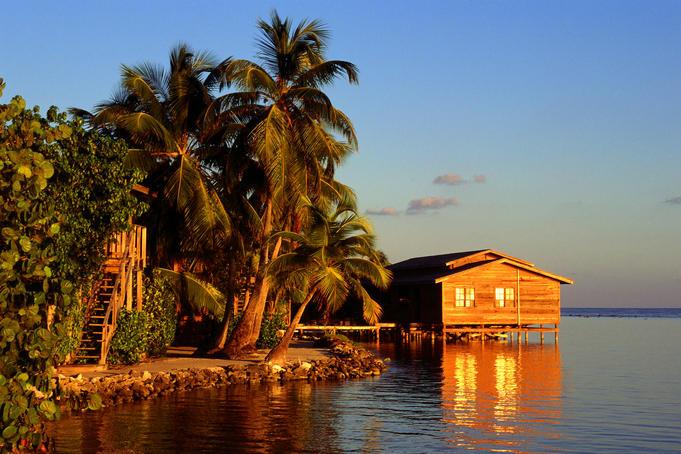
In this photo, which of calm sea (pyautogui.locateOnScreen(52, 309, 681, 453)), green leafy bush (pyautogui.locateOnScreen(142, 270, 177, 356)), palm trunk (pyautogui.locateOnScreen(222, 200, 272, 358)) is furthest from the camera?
palm trunk (pyautogui.locateOnScreen(222, 200, 272, 358))

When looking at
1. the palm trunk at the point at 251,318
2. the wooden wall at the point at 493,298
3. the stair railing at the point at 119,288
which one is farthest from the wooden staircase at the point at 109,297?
the wooden wall at the point at 493,298

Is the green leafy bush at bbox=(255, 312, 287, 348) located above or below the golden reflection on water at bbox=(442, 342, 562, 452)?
above

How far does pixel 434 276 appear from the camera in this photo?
1928 inches

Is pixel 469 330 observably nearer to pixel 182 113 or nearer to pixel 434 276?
pixel 434 276

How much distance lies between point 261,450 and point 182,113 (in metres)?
18.3

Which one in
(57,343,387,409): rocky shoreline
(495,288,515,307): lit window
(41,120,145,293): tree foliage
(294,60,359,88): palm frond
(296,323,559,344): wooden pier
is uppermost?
(294,60,359,88): palm frond

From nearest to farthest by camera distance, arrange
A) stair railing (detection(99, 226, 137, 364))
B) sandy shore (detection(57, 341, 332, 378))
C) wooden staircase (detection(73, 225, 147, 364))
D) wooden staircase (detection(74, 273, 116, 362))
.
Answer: sandy shore (detection(57, 341, 332, 378)), stair railing (detection(99, 226, 137, 364)), wooden staircase (detection(73, 225, 147, 364)), wooden staircase (detection(74, 273, 116, 362))

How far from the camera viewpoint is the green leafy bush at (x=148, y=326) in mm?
24469

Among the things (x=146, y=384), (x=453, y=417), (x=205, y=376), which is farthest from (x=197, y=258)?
(x=453, y=417)

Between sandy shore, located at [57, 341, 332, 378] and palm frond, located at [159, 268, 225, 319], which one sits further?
palm frond, located at [159, 268, 225, 319]

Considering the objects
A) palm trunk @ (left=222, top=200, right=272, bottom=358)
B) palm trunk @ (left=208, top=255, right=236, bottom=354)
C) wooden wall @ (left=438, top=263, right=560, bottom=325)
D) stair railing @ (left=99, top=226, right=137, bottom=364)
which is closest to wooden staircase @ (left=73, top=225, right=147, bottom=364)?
stair railing @ (left=99, top=226, right=137, bottom=364)

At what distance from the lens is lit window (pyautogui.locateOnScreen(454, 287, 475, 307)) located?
158 feet

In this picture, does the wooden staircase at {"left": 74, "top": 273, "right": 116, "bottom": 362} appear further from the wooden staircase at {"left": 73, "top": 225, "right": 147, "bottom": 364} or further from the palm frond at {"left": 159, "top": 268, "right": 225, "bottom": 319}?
the palm frond at {"left": 159, "top": 268, "right": 225, "bottom": 319}

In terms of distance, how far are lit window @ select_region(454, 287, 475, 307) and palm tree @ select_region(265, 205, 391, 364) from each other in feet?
72.3
